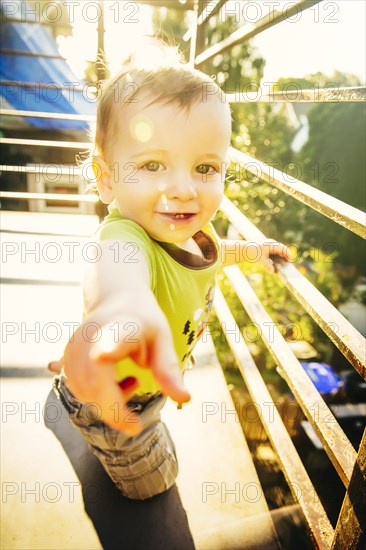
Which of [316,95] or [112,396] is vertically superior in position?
[316,95]

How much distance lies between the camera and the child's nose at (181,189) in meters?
0.82

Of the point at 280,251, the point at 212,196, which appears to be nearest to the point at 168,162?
the point at 212,196

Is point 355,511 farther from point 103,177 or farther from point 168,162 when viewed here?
point 103,177

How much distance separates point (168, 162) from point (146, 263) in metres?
0.23

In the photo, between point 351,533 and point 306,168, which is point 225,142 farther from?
point 306,168

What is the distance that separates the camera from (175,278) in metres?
1.01

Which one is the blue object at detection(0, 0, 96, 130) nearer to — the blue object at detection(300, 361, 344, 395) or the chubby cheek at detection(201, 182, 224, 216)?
the blue object at detection(300, 361, 344, 395)

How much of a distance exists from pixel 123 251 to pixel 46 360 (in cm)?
120

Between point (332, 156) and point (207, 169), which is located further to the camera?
point (332, 156)

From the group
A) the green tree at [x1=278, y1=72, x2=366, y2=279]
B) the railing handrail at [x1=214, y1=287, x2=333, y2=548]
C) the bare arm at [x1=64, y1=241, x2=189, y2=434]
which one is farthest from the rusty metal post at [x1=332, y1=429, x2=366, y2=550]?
the green tree at [x1=278, y1=72, x2=366, y2=279]

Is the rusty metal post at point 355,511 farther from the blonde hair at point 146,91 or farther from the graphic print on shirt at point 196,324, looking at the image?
the blonde hair at point 146,91

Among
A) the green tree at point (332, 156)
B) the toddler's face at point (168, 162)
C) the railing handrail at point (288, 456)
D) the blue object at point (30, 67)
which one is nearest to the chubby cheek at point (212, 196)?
the toddler's face at point (168, 162)

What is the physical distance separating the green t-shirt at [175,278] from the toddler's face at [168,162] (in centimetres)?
6

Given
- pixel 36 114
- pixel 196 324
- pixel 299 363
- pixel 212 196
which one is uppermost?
pixel 36 114
